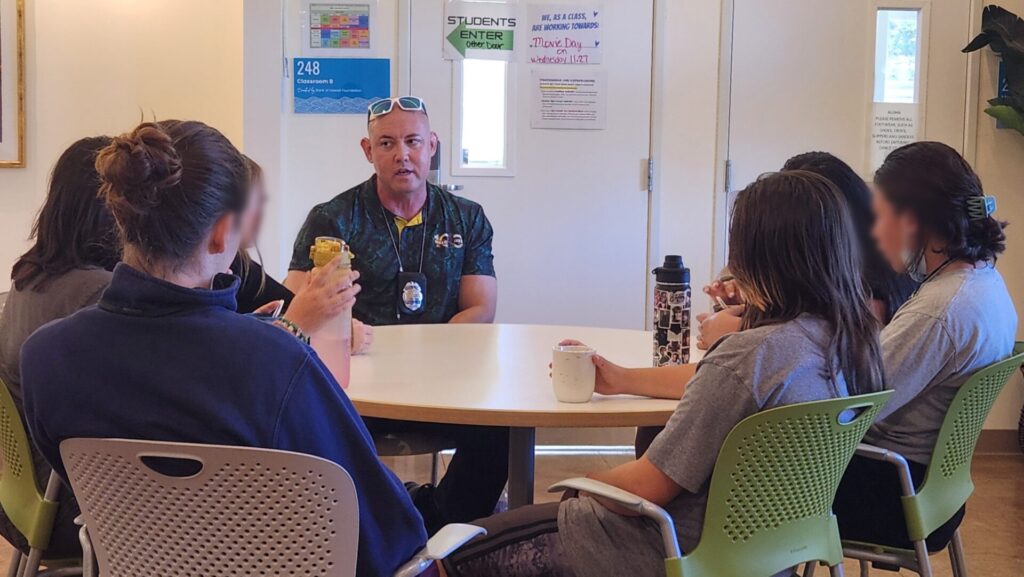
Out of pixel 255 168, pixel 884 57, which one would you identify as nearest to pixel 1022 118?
pixel 884 57

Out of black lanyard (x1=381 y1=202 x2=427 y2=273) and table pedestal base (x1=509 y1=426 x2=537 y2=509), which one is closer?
table pedestal base (x1=509 y1=426 x2=537 y2=509)

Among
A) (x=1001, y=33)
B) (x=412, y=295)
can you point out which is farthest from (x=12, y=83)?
(x=1001, y=33)

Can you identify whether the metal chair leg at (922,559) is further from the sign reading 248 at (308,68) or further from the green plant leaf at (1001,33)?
the sign reading 248 at (308,68)

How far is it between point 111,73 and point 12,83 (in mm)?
380

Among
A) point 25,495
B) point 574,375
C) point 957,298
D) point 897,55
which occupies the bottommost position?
point 25,495

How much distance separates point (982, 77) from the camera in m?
4.20

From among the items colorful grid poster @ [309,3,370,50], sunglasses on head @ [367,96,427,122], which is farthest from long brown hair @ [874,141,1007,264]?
colorful grid poster @ [309,3,370,50]

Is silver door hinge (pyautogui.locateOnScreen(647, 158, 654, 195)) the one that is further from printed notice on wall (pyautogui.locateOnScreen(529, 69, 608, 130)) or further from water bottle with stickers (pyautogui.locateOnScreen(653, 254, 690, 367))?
water bottle with stickers (pyautogui.locateOnScreen(653, 254, 690, 367))

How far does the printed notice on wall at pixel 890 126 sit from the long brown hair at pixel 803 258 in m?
2.95

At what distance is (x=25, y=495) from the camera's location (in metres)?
1.70

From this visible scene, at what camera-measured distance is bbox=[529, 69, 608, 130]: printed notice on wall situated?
13.4ft

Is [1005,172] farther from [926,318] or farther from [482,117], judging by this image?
[926,318]

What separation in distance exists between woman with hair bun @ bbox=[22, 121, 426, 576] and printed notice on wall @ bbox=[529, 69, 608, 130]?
2.97 metres

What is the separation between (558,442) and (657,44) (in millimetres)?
1748
